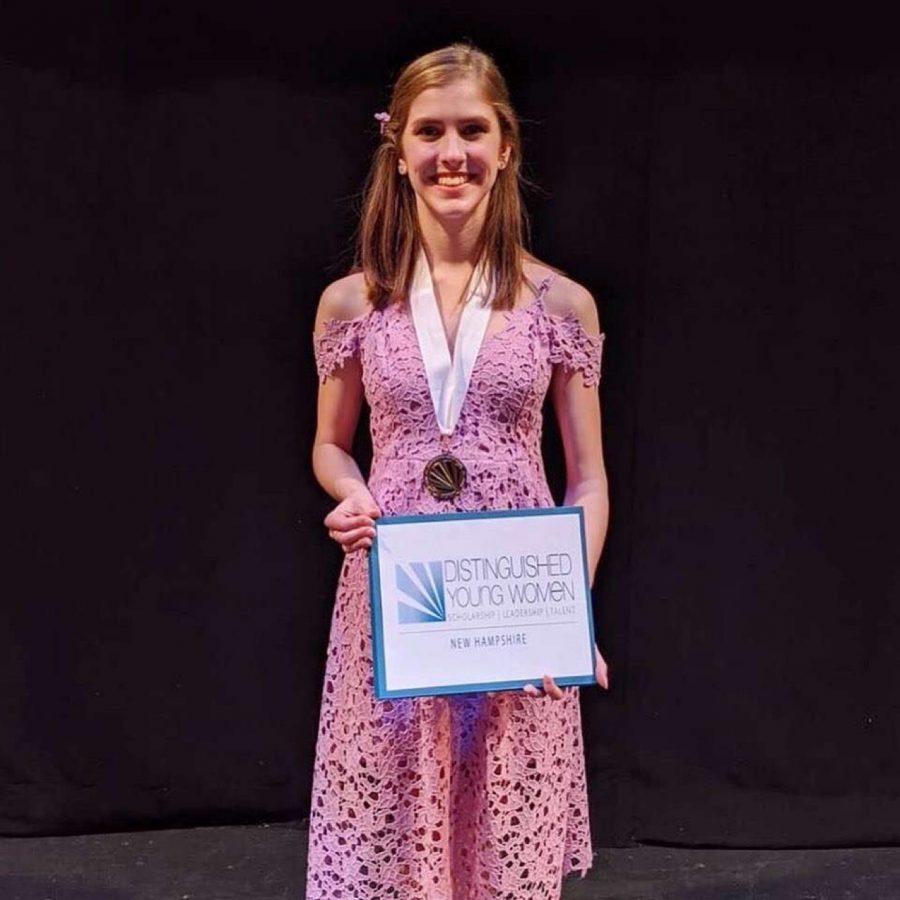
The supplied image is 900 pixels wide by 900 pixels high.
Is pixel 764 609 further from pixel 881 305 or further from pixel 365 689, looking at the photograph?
pixel 365 689

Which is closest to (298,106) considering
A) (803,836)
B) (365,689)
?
(365,689)

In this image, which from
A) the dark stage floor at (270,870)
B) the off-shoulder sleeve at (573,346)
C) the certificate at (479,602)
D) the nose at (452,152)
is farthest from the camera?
the dark stage floor at (270,870)

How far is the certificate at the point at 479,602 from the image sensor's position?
200 centimetres

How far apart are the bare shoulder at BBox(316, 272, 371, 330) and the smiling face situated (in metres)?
0.18

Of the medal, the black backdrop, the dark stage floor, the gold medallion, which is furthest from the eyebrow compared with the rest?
the dark stage floor

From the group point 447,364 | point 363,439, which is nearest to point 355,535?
point 447,364

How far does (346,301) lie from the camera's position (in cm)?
228

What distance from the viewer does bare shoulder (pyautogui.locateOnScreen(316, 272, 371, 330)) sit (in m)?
2.27

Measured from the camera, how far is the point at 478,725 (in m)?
2.16

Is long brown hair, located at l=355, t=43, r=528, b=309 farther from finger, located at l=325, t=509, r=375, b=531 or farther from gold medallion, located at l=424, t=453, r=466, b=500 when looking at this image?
finger, located at l=325, t=509, r=375, b=531

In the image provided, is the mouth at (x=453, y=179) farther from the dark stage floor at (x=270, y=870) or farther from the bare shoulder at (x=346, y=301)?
the dark stage floor at (x=270, y=870)

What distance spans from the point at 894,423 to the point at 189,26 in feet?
5.91

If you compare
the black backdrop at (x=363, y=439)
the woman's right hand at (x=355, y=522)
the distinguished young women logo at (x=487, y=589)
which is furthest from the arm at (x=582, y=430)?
the black backdrop at (x=363, y=439)

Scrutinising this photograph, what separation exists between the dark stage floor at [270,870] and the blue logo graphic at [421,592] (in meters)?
1.59
